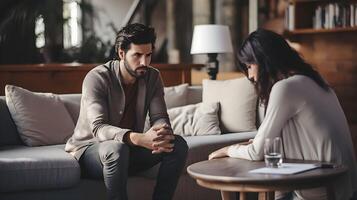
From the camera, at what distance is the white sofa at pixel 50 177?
3240 millimetres

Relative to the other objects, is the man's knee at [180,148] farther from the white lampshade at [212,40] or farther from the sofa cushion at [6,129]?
the white lampshade at [212,40]

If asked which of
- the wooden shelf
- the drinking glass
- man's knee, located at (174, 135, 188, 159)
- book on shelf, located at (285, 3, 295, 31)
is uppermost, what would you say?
book on shelf, located at (285, 3, 295, 31)

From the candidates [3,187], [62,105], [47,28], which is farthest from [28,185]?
[47,28]

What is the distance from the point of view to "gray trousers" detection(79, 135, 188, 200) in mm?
3020

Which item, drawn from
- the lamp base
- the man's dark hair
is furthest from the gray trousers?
the lamp base

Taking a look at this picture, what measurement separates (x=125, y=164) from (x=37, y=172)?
50 centimetres

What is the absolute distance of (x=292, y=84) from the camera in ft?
8.27

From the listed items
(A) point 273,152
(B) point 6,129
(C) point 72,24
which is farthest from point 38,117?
(C) point 72,24

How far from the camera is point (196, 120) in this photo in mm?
4250

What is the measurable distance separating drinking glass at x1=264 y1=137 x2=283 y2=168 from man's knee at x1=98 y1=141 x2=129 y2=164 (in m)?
0.83

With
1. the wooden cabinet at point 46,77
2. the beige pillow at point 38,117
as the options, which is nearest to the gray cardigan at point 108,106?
the beige pillow at point 38,117

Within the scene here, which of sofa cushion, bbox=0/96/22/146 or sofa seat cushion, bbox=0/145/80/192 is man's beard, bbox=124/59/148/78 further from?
sofa cushion, bbox=0/96/22/146

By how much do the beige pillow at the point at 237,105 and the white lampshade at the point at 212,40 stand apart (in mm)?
781

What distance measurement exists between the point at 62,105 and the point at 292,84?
1.82 m
